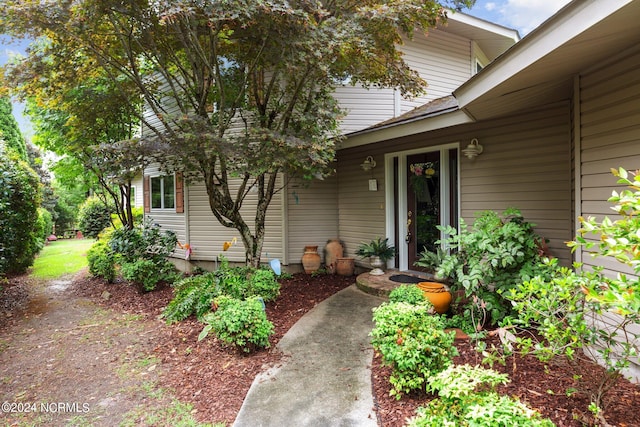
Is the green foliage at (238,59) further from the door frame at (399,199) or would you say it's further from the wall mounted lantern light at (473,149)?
the wall mounted lantern light at (473,149)

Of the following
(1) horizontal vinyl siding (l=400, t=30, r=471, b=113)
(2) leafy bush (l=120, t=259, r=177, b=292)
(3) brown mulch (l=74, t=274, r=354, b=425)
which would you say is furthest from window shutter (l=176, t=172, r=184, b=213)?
(1) horizontal vinyl siding (l=400, t=30, r=471, b=113)

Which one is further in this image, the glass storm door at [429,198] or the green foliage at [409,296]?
the glass storm door at [429,198]

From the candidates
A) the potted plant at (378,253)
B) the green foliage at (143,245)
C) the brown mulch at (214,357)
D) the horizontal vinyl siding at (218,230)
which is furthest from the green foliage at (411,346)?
the green foliage at (143,245)

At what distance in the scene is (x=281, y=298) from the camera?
18.8 feet

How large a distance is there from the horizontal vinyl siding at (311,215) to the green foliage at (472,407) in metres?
5.41

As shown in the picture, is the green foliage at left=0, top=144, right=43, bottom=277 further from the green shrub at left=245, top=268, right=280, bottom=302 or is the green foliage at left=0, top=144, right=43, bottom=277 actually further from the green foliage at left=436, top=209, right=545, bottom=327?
the green foliage at left=436, top=209, right=545, bottom=327

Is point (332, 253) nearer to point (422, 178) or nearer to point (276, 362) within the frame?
point (422, 178)

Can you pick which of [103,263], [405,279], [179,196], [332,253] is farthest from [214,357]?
[179,196]

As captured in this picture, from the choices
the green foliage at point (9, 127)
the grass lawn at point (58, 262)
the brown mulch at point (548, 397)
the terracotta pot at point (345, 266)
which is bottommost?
the grass lawn at point (58, 262)

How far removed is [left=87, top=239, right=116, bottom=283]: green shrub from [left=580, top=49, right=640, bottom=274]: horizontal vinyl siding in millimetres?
8631

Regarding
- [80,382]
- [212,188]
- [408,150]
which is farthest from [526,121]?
[80,382]

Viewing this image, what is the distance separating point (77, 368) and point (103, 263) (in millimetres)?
4645

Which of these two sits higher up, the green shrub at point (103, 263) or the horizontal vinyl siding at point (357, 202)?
the horizontal vinyl siding at point (357, 202)

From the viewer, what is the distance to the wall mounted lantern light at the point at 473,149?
5125mm
